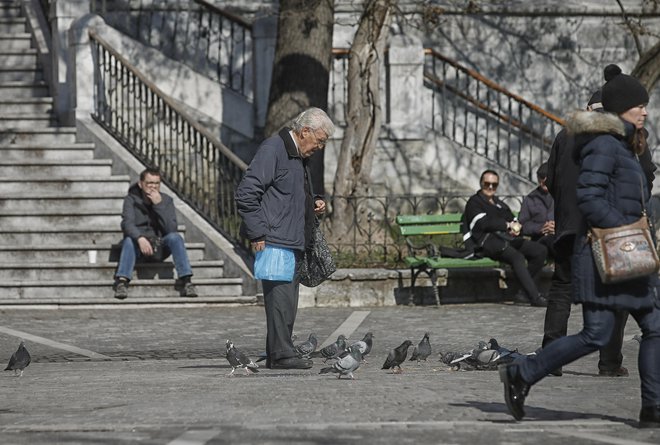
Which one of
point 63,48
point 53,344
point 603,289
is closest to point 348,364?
point 603,289

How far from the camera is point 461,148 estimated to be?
2166cm

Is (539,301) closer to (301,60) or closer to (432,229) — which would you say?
(432,229)

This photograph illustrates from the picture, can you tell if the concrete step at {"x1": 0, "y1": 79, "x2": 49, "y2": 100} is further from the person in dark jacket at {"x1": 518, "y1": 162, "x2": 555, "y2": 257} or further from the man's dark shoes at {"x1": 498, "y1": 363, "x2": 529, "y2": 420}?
the man's dark shoes at {"x1": 498, "y1": 363, "x2": 529, "y2": 420}

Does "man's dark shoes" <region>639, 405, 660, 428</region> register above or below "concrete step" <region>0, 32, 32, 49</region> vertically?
below

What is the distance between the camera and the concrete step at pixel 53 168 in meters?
18.5

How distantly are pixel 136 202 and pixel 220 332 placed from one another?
126 inches

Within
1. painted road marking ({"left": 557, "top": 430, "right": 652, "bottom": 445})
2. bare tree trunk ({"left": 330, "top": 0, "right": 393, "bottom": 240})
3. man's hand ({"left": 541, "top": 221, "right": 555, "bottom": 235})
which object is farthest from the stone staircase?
painted road marking ({"left": 557, "top": 430, "right": 652, "bottom": 445})

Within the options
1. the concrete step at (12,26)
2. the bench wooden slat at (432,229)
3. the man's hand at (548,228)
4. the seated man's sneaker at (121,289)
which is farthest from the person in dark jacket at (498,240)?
the concrete step at (12,26)

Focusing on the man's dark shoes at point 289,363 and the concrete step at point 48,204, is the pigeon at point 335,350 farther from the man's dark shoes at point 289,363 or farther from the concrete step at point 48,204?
the concrete step at point 48,204

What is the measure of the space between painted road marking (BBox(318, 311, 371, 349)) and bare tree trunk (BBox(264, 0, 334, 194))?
3.09 meters

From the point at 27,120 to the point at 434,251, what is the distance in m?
6.08

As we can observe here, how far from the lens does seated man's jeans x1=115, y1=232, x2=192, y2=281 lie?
650 inches

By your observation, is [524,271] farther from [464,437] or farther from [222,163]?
[464,437]

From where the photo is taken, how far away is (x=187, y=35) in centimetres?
2195
